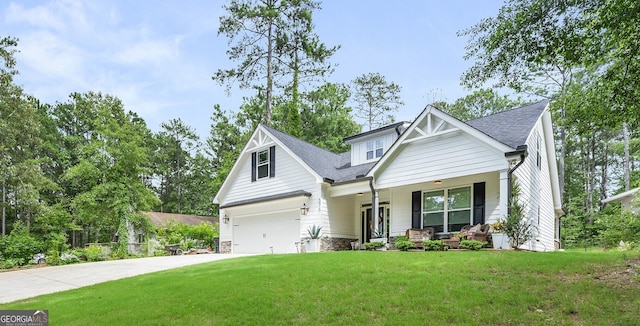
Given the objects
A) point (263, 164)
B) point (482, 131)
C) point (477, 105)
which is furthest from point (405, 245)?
point (477, 105)

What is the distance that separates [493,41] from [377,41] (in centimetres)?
1046

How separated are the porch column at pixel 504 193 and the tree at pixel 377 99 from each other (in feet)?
79.9

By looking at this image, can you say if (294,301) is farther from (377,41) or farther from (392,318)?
(377,41)

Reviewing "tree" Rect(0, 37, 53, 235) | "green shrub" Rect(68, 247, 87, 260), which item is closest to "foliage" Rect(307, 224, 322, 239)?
"green shrub" Rect(68, 247, 87, 260)

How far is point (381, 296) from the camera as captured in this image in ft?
21.1

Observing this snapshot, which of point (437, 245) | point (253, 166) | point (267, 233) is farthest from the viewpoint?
point (253, 166)

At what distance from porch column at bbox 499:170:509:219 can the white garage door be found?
27.3 feet

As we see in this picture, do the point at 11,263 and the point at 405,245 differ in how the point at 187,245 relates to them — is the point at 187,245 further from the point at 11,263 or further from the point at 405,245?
the point at 405,245

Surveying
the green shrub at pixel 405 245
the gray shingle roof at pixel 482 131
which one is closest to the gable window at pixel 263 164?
the gray shingle roof at pixel 482 131

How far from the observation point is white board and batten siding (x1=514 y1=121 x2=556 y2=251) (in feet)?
44.8

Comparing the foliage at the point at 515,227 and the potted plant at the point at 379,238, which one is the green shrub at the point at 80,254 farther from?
the foliage at the point at 515,227

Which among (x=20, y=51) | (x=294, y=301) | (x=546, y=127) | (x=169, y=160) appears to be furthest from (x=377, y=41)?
(x=169, y=160)

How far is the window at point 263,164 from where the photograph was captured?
19.1m

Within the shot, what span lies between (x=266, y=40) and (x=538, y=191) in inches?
741
